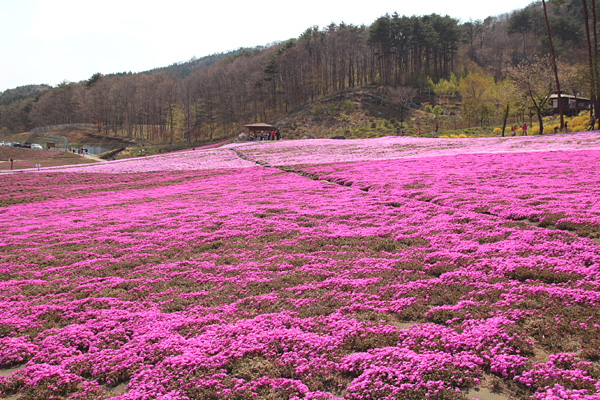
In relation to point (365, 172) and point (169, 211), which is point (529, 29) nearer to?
point (365, 172)

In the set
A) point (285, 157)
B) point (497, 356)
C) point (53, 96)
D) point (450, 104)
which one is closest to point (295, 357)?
point (497, 356)

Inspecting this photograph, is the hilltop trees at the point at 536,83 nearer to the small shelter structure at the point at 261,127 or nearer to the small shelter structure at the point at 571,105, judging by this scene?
the small shelter structure at the point at 571,105

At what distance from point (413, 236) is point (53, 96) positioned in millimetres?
170311

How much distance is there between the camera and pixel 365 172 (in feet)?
72.6

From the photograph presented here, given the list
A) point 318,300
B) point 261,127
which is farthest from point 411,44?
point 318,300

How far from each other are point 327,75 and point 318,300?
377 ft

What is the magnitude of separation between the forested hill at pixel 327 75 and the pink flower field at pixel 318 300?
8201 cm

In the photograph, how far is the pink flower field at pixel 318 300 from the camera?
4.18 metres

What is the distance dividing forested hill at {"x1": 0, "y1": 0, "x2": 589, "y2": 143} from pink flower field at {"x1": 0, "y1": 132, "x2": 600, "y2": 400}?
82.0 metres

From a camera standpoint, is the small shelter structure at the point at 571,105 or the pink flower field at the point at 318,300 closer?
the pink flower field at the point at 318,300

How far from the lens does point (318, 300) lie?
6203 mm

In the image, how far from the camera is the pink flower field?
4.18 metres

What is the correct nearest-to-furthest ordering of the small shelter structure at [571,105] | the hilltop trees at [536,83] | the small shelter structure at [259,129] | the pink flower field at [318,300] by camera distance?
1. the pink flower field at [318,300]
2. the hilltop trees at [536,83]
3. the small shelter structure at [259,129]
4. the small shelter structure at [571,105]

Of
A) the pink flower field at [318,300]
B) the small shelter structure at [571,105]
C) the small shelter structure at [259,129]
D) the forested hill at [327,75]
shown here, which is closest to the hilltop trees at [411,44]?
the forested hill at [327,75]
